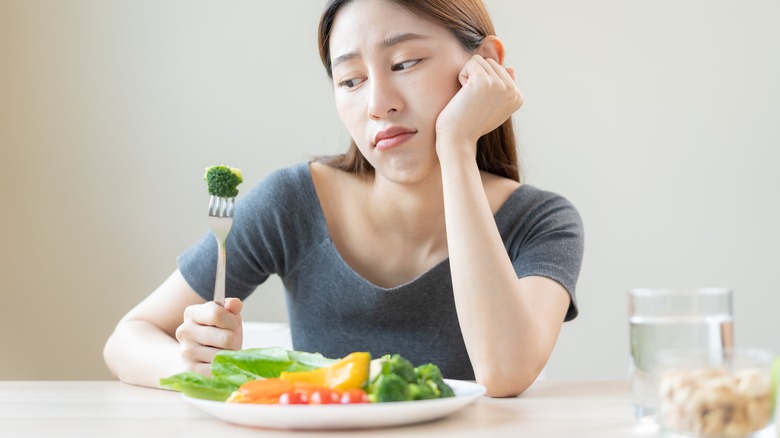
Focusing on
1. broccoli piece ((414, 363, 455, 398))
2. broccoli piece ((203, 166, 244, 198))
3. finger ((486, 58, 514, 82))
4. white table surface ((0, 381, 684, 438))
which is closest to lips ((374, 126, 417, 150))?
finger ((486, 58, 514, 82))

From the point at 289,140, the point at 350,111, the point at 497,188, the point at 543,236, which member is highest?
the point at 289,140

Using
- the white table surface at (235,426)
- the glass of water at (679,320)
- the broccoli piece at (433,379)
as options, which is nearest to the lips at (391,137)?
the white table surface at (235,426)

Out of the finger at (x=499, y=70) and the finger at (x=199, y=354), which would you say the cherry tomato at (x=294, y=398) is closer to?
the finger at (x=199, y=354)

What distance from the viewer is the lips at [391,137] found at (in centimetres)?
140

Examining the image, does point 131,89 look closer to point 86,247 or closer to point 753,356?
point 86,247

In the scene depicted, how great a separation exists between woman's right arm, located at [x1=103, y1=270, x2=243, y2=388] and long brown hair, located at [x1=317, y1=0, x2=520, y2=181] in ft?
1.38

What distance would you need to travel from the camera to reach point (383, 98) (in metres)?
1.37

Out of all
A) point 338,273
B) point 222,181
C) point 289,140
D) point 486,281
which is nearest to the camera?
point 222,181

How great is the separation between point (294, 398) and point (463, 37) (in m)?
0.88

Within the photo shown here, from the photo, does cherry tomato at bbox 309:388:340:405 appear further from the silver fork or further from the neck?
the neck

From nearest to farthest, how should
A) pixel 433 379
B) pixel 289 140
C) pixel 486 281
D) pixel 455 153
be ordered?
pixel 433 379 → pixel 486 281 → pixel 455 153 → pixel 289 140

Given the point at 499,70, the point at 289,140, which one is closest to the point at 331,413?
the point at 499,70

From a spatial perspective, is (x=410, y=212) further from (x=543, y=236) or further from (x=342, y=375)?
(x=342, y=375)

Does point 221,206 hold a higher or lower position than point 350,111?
lower
